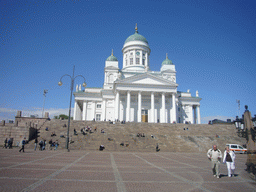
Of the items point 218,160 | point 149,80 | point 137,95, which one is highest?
point 149,80

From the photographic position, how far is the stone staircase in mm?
28028

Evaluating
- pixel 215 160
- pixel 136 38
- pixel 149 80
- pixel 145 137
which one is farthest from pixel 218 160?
pixel 136 38

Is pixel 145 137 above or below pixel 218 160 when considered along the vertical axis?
above

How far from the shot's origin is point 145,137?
104ft

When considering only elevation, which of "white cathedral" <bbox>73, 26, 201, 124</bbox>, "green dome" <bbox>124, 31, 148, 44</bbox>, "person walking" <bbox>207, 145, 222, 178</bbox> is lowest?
"person walking" <bbox>207, 145, 222, 178</bbox>

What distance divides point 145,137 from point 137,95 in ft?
68.7

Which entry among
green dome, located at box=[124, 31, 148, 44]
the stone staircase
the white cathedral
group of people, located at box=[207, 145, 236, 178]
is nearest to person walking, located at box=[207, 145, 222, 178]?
group of people, located at box=[207, 145, 236, 178]

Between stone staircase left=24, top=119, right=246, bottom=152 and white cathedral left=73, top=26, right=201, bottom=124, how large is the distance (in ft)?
26.7

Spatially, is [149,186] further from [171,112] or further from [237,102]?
[237,102]

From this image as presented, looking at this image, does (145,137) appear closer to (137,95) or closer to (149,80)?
(149,80)

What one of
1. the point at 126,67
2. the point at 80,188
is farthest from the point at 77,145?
the point at 126,67

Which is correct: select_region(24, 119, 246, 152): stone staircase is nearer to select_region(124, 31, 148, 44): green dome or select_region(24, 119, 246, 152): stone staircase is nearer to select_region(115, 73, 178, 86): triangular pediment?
select_region(115, 73, 178, 86): triangular pediment

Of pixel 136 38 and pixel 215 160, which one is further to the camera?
pixel 136 38

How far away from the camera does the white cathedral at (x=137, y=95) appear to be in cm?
4734
